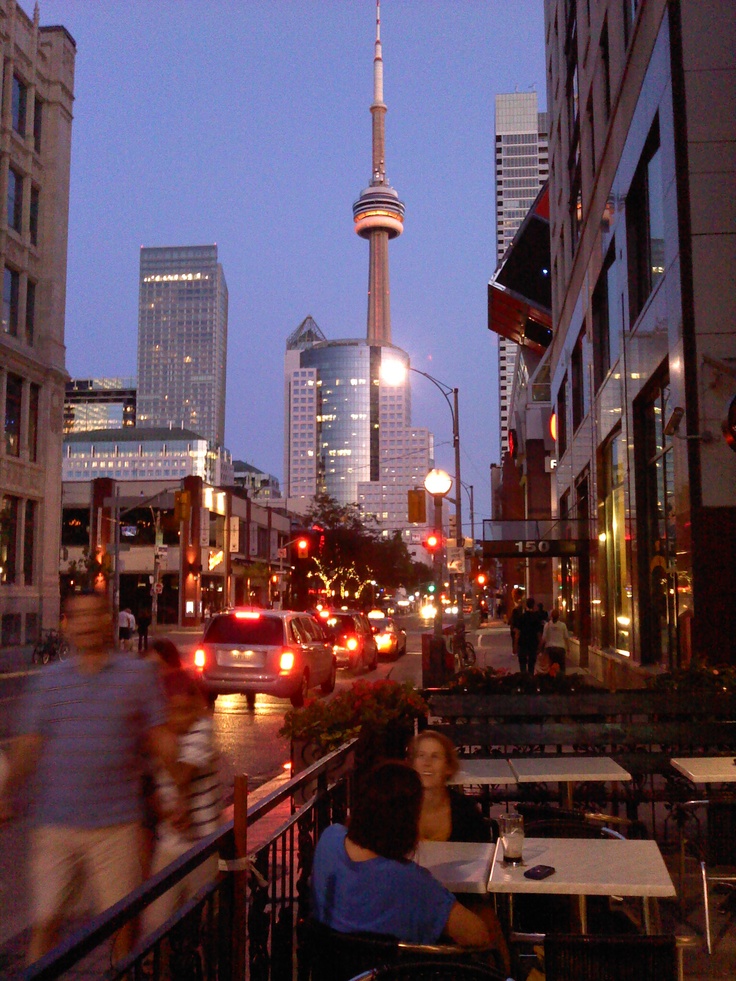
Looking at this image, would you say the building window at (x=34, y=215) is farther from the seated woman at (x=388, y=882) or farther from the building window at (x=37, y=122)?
the seated woman at (x=388, y=882)

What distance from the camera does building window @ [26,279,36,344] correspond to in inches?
1616

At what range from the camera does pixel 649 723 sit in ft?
26.1

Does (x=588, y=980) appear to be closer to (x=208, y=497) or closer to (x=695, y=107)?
(x=695, y=107)

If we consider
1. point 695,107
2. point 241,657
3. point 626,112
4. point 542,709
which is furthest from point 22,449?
point 542,709

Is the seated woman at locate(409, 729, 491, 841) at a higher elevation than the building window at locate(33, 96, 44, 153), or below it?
below

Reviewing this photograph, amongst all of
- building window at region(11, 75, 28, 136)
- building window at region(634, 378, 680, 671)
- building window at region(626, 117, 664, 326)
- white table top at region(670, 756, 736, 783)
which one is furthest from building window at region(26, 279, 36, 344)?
white table top at region(670, 756, 736, 783)

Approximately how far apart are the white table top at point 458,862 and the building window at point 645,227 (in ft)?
41.1

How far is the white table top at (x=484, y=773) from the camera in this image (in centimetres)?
637

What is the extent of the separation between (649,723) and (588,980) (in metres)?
5.01

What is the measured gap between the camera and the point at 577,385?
100 ft

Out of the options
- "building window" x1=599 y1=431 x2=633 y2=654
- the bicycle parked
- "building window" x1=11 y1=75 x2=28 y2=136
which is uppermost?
"building window" x1=11 y1=75 x2=28 y2=136

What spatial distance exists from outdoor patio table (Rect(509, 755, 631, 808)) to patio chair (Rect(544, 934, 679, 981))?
3150 millimetres

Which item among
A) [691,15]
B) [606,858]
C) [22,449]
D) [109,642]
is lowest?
[606,858]

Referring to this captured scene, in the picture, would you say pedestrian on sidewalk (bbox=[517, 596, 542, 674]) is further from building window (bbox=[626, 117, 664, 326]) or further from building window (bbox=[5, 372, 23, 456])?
building window (bbox=[5, 372, 23, 456])
